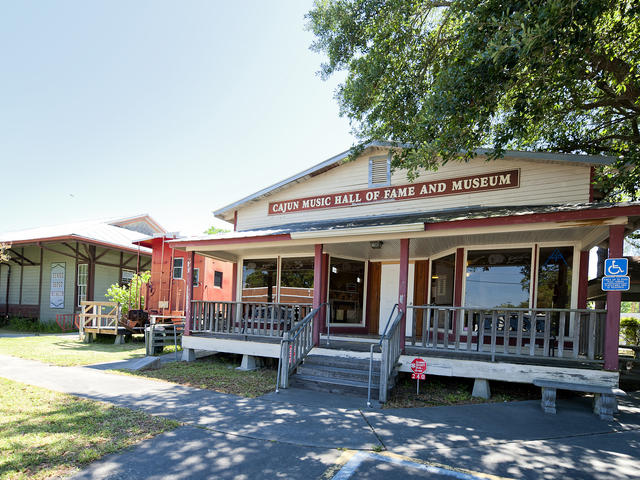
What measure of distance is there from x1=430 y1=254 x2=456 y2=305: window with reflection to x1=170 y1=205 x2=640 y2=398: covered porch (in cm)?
3

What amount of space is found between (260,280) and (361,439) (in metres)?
7.68

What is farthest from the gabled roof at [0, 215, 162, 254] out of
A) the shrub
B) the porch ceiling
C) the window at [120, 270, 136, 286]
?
the porch ceiling

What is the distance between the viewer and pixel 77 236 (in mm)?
17281

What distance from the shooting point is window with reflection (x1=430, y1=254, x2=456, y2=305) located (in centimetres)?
930

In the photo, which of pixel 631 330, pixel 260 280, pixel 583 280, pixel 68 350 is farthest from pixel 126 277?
pixel 631 330

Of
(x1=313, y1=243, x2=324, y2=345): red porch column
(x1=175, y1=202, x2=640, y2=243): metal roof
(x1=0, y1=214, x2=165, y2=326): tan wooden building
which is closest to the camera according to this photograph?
(x1=175, y1=202, x2=640, y2=243): metal roof

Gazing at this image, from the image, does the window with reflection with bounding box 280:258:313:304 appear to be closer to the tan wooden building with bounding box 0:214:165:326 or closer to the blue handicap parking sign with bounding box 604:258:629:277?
the blue handicap parking sign with bounding box 604:258:629:277

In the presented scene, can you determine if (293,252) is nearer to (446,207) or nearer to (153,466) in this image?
(446,207)

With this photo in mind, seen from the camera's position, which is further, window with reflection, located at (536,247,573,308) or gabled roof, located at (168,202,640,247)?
window with reflection, located at (536,247,573,308)

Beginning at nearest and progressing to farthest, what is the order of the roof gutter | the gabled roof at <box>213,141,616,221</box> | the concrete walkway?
the concrete walkway, the roof gutter, the gabled roof at <box>213,141,616,221</box>

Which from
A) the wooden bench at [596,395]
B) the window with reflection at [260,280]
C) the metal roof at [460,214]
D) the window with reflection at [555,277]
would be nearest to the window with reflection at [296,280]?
the window with reflection at [260,280]

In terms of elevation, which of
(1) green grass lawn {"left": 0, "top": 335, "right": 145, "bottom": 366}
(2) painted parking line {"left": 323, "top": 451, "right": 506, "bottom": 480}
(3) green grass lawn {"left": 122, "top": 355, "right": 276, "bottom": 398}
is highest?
(2) painted parking line {"left": 323, "top": 451, "right": 506, "bottom": 480}

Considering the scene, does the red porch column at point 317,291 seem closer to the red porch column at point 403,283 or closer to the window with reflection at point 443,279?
the red porch column at point 403,283

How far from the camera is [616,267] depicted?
5863 millimetres
